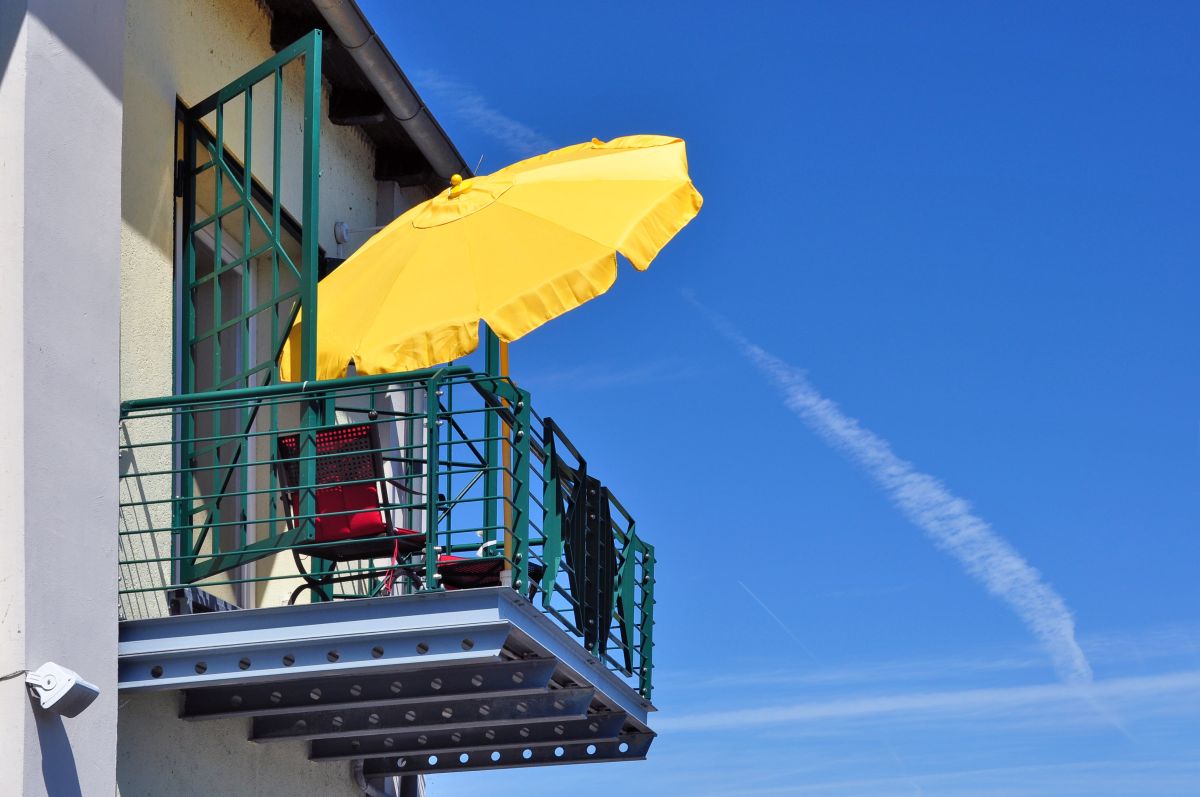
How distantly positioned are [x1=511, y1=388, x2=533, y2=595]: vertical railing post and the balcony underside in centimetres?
19

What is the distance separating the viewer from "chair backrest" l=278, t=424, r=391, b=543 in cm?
831

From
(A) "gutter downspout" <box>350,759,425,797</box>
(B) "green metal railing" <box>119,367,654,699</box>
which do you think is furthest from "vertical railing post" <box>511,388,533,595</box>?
(A) "gutter downspout" <box>350,759,425,797</box>

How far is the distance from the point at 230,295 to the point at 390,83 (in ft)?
7.45

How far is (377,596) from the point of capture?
7953 mm

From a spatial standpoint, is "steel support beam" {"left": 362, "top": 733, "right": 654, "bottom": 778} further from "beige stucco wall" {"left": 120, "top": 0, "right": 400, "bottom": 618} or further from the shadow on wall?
the shadow on wall

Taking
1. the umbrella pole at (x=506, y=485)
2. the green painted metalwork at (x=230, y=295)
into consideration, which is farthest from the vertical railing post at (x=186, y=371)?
the umbrella pole at (x=506, y=485)

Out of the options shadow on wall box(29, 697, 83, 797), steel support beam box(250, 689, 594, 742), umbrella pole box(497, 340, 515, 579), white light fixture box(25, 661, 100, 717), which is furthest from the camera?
steel support beam box(250, 689, 594, 742)

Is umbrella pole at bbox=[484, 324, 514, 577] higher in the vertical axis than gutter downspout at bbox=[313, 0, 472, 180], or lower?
lower

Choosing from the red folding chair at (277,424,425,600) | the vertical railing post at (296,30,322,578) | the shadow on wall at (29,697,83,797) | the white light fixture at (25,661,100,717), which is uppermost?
the vertical railing post at (296,30,322,578)

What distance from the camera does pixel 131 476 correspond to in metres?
8.33

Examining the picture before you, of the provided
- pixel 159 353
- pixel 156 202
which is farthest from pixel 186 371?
pixel 156 202

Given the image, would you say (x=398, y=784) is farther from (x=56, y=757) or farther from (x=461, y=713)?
(x=56, y=757)

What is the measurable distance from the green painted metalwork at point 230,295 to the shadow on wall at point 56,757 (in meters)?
1.05

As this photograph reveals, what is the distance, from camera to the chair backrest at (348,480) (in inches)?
327
